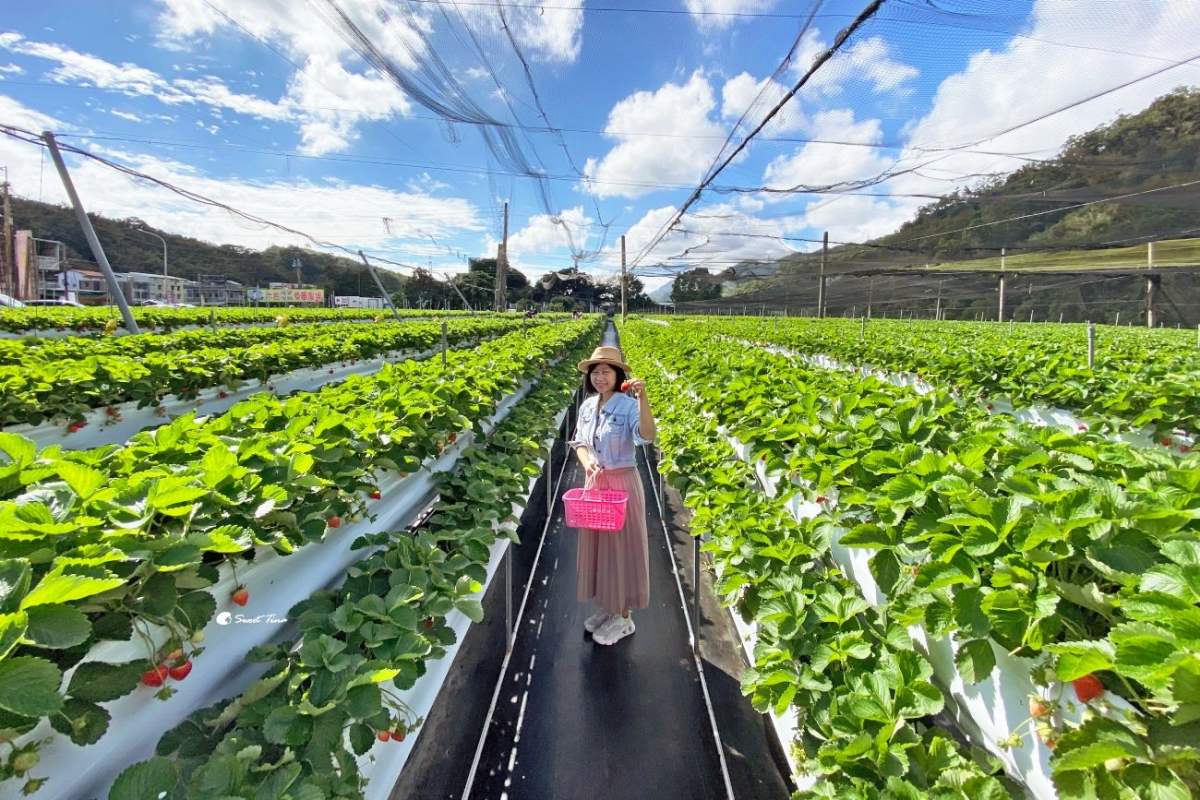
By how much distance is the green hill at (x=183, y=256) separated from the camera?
59.2 meters

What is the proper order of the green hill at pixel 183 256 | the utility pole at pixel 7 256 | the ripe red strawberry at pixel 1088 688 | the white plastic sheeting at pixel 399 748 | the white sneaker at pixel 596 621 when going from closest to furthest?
the ripe red strawberry at pixel 1088 688, the white plastic sheeting at pixel 399 748, the white sneaker at pixel 596 621, the utility pole at pixel 7 256, the green hill at pixel 183 256

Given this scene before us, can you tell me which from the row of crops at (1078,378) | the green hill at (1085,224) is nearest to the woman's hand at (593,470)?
the row of crops at (1078,378)

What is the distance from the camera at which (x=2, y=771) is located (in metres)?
0.90

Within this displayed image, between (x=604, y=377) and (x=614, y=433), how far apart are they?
38 cm

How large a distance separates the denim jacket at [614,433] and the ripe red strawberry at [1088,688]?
7.63 feet

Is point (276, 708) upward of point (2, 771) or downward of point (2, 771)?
downward

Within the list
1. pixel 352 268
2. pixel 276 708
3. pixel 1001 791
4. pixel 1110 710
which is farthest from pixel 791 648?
pixel 352 268

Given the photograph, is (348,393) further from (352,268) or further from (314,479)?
(352,268)

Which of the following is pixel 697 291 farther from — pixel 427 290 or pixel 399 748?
pixel 399 748

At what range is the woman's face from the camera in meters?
3.37

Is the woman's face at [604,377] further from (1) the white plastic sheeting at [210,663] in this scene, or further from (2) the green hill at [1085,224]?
(2) the green hill at [1085,224]

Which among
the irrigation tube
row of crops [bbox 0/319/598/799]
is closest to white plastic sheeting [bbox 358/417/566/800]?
row of crops [bbox 0/319/598/799]

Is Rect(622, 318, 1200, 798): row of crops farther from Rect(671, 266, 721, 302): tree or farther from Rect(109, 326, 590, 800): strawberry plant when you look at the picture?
Rect(671, 266, 721, 302): tree

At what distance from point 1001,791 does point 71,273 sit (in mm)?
79667
